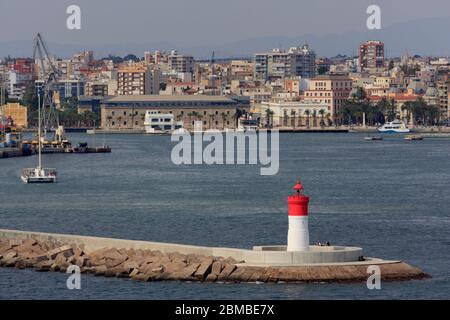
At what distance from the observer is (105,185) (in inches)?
1618

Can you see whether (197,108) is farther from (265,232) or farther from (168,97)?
(265,232)

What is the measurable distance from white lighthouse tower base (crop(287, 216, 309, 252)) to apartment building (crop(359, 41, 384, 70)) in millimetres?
150730

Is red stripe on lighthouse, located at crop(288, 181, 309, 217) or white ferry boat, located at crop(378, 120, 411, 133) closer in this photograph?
red stripe on lighthouse, located at crop(288, 181, 309, 217)

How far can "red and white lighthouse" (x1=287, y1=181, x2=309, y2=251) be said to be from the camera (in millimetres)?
18609

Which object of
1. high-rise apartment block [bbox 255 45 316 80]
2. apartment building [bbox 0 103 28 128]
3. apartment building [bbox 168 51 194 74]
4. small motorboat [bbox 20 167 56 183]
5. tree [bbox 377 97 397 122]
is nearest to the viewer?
small motorboat [bbox 20 167 56 183]

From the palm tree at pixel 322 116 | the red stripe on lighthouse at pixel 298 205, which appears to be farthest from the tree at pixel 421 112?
the red stripe on lighthouse at pixel 298 205

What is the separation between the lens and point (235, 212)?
30.1 meters

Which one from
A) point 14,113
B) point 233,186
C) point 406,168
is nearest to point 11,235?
point 233,186

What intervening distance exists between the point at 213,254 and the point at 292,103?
9448 cm

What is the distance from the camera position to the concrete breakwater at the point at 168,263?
738 inches

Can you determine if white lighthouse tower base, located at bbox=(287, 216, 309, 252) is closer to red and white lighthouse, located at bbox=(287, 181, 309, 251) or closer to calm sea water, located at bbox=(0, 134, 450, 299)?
red and white lighthouse, located at bbox=(287, 181, 309, 251)

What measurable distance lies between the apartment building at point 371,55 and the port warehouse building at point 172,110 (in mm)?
56192

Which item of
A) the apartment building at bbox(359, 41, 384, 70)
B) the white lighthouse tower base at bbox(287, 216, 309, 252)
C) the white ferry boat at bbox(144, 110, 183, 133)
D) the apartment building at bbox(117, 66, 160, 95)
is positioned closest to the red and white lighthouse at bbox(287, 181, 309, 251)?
the white lighthouse tower base at bbox(287, 216, 309, 252)

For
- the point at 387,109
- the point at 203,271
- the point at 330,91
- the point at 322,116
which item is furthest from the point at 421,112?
the point at 203,271
